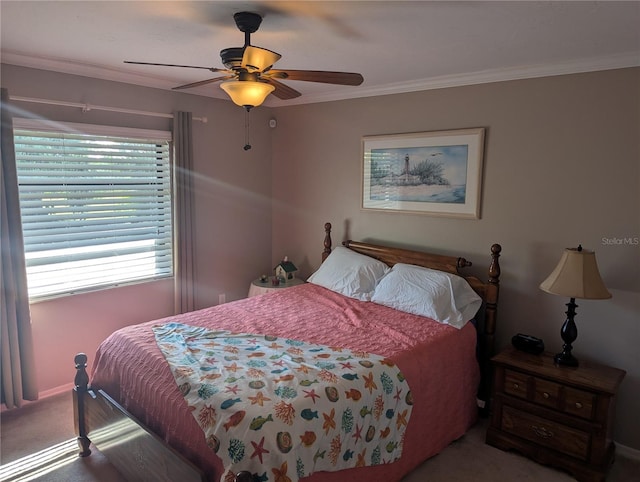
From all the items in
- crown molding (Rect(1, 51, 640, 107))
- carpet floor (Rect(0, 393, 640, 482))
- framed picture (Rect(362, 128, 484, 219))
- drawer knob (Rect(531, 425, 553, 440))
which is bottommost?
carpet floor (Rect(0, 393, 640, 482))

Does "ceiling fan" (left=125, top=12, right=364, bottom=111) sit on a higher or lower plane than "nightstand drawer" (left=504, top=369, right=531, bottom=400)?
higher

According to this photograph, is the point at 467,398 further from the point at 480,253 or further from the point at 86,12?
the point at 86,12

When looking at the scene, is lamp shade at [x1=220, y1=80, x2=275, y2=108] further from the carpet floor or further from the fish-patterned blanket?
the carpet floor

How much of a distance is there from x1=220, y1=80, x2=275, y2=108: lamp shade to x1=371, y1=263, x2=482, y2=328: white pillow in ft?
5.66

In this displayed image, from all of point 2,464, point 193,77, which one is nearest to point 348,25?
point 193,77

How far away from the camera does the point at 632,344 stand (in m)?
2.67

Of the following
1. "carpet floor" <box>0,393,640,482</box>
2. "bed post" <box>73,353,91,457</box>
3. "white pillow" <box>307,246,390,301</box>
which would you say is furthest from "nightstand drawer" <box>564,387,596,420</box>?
"bed post" <box>73,353,91,457</box>

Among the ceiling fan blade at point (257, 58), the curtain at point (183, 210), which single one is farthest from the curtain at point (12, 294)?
the ceiling fan blade at point (257, 58)

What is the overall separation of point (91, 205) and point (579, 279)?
3.34m

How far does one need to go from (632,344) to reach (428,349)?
4.10 feet

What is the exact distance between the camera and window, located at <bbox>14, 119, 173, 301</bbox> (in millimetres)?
3098

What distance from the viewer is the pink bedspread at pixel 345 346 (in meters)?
2.06

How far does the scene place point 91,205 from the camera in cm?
337

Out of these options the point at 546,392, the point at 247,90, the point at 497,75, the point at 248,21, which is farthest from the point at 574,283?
the point at 248,21
